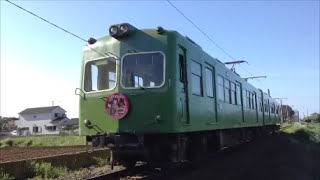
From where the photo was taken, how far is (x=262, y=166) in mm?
13141

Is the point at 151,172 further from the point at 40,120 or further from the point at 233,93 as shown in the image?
the point at 40,120

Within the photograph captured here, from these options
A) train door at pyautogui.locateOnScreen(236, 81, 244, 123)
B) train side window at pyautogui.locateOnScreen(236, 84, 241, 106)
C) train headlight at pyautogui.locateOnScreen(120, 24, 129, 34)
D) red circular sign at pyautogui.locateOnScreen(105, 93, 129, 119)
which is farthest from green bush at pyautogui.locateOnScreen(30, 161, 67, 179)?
train door at pyautogui.locateOnScreen(236, 81, 244, 123)

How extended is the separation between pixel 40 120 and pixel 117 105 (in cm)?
9151

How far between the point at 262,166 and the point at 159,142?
4462mm

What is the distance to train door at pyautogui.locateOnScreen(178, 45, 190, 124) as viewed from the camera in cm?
1008

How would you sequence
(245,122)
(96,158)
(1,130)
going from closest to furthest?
(96,158)
(245,122)
(1,130)

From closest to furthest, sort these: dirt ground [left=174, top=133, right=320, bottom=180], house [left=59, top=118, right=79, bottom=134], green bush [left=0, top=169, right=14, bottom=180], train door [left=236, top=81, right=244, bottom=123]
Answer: dirt ground [left=174, top=133, right=320, bottom=180]
green bush [left=0, top=169, right=14, bottom=180]
train door [left=236, top=81, right=244, bottom=123]
house [left=59, top=118, right=79, bottom=134]

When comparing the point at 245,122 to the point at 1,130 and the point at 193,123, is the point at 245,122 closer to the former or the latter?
the point at 193,123

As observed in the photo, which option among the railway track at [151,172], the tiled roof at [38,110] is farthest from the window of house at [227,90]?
the tiled roof at [38,110]

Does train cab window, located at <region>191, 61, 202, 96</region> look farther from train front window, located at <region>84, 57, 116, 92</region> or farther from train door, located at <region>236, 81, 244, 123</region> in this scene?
train door, located at <region>236, 81, 244, 123</region>

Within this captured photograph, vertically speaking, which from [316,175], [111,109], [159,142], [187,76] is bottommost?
[316,175]

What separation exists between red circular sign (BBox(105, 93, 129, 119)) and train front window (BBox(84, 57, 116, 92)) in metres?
0.32

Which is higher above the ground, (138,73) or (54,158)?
(138,73)

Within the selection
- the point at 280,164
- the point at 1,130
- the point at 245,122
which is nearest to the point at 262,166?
the point at 280,164
